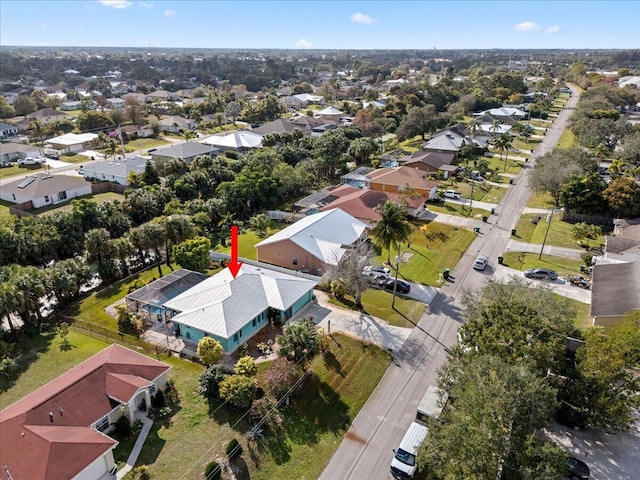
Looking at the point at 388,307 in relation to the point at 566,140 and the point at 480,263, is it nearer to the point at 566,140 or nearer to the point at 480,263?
the point at 480,263

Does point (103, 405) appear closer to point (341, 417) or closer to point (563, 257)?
point (341, 417)

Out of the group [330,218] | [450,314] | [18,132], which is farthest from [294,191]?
[18,132]

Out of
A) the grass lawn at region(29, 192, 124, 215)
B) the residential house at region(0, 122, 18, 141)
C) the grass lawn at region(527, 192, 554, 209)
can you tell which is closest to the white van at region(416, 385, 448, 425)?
the grass lawn at region(527, 192, 554, 209)

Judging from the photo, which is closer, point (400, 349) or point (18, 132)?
point (400, 349)

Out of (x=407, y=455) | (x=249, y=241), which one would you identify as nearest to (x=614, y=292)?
(x=407, y=455)

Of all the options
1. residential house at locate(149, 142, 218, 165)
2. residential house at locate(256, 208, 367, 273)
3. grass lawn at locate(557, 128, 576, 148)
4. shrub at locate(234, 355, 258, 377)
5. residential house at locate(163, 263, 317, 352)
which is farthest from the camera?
grass lawn at locate(557, 128, 576, 148)

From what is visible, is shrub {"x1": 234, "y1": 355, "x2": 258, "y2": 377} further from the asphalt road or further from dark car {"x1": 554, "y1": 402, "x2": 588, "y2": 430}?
dark car {"x1": 554, "y1": 402, "x2": 588, "y2": 430}

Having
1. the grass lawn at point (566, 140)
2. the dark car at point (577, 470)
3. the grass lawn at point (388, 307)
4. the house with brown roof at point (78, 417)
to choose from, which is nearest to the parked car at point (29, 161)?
the house with brown roof at point (78, 417)
